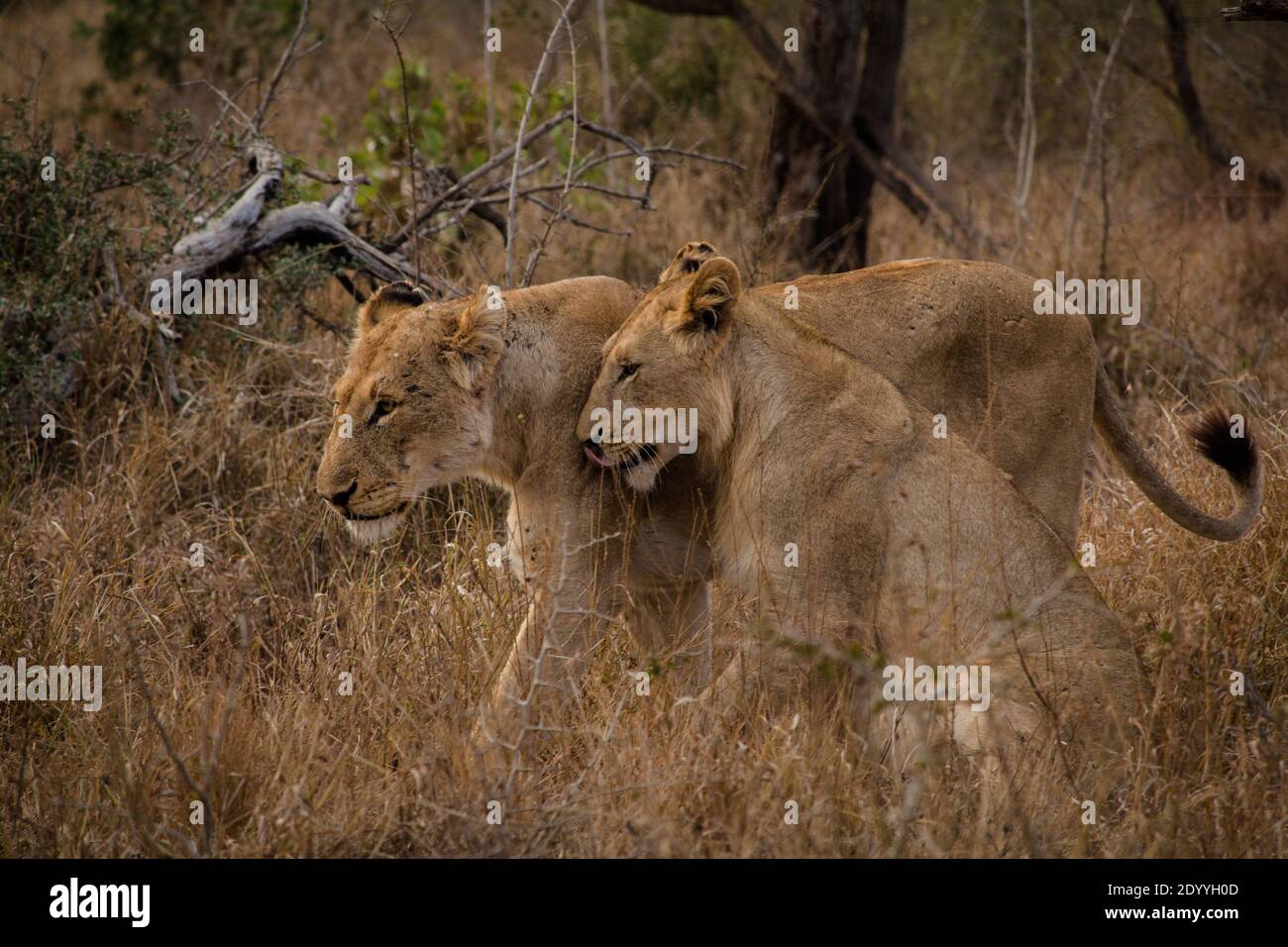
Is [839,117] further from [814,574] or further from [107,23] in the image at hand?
[107,23]

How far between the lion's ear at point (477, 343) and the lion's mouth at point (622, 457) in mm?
406

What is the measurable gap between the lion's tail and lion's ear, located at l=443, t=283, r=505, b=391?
2.17m

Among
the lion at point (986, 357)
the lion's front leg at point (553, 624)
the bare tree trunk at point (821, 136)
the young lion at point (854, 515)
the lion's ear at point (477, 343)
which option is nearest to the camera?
the young lion at point (854, 515)

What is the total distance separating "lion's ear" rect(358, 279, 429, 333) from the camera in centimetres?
468

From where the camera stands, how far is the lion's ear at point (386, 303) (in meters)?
4.68

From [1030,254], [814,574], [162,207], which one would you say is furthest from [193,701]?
[1030,254]

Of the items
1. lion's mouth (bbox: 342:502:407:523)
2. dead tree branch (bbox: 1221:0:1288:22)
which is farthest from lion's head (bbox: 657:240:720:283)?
dead tree branch (bbox: 1221:0:1288:22)

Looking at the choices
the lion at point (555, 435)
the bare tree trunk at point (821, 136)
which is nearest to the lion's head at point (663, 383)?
the lion at point (555, 435)

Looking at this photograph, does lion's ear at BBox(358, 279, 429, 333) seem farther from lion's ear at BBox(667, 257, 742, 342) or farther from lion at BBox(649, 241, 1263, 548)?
lion at BBox(649, 241, 1263, 548)

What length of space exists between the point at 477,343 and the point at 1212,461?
2394 millimetres

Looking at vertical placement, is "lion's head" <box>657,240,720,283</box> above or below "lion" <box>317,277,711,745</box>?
above

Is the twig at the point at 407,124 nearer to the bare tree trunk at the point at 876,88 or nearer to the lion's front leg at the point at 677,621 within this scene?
the lion's front leg at the point at 677,621

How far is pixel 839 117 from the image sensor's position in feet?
30.5

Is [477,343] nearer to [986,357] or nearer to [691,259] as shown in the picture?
[691,259]
